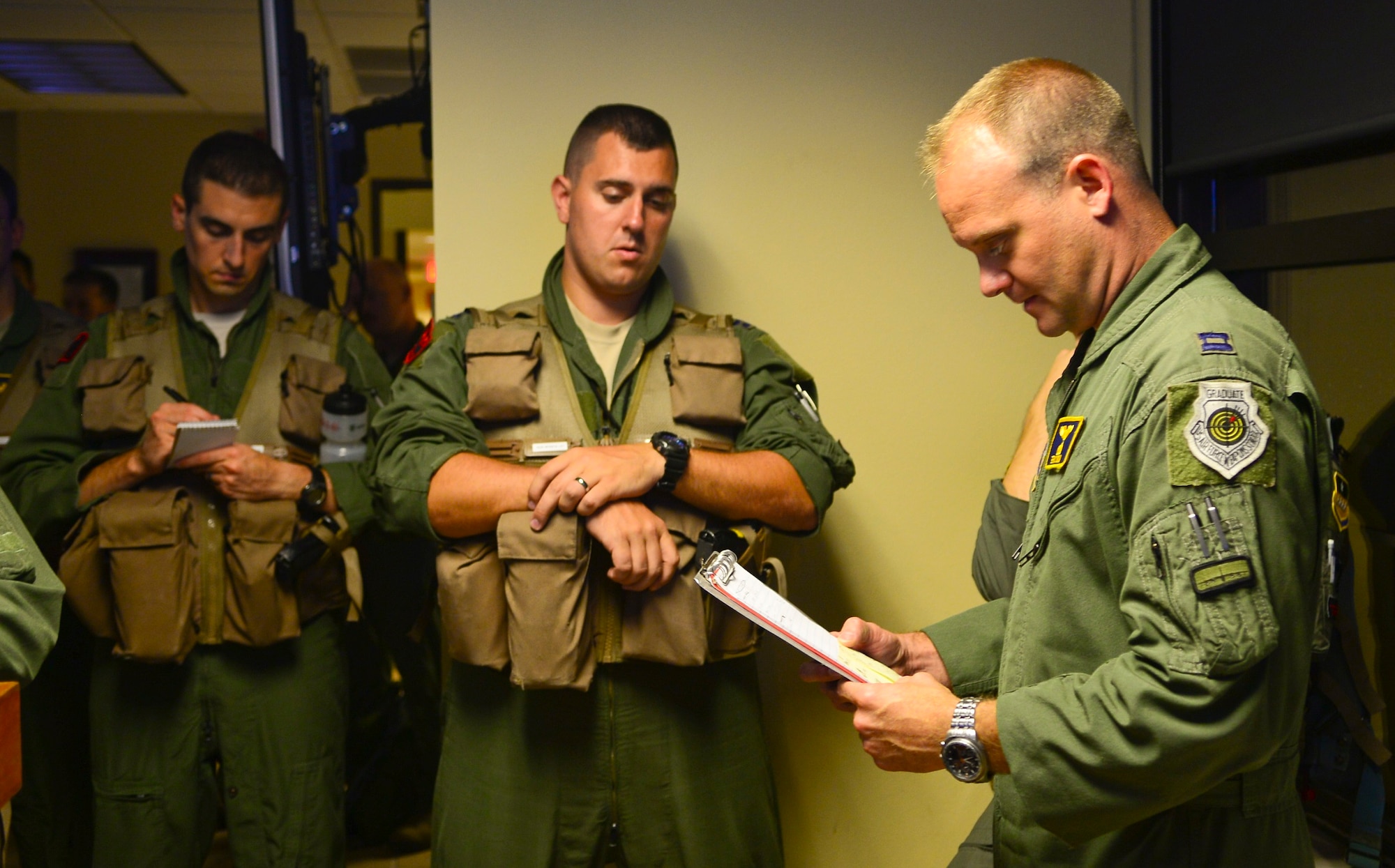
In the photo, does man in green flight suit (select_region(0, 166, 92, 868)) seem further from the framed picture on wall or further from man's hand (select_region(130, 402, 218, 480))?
the framed picture on wall

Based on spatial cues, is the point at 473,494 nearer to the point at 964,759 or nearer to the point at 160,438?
the point at 160,438

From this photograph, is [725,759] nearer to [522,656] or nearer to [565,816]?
[565,816]

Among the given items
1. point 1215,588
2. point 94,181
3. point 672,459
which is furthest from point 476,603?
point 94,181

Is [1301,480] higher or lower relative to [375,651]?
higher

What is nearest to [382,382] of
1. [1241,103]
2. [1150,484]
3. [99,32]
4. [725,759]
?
[725,759]

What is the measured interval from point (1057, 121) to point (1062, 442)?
372 mm

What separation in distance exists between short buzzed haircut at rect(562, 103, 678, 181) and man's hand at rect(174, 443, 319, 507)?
2.93 feet

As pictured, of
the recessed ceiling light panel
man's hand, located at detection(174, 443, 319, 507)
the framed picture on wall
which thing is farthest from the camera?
the framed picture on wall

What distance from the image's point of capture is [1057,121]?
1209 mm

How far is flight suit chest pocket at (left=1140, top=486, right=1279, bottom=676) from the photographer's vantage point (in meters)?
0.99

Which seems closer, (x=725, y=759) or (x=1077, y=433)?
(x=1077, y=433)

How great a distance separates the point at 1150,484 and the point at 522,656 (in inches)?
44.5

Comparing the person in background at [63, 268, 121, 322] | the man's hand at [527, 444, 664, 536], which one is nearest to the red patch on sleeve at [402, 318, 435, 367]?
the man's hand at [527, 444, 664, 536]

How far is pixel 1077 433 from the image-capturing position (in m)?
1.21
